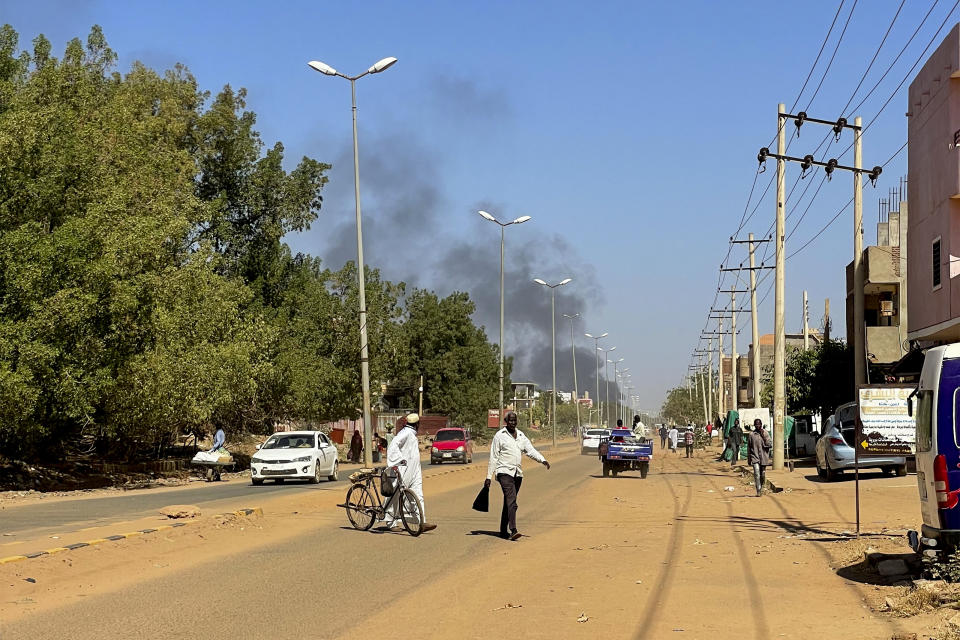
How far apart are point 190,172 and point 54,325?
819 inches

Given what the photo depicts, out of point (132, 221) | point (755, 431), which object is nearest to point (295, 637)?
point (755, 431)

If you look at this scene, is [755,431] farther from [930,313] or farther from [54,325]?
[54,325]

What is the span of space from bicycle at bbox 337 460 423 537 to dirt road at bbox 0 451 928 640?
1.27 feet

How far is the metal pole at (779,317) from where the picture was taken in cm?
3706

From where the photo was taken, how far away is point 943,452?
38.8ft

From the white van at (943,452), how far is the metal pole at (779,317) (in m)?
24.6

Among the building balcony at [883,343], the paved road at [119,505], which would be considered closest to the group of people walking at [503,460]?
the paved road at [119,505]

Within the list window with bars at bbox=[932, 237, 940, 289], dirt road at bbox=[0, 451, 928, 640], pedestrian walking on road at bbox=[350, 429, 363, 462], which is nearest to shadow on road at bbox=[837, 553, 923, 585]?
dirt road at bbox=[0, 451, 928, 640]

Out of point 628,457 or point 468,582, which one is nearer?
point 468,582

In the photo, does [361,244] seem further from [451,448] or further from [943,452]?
[943,452]

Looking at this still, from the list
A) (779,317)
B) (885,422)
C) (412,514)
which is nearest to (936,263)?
(885,422)

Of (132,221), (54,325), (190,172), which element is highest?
(190,172)

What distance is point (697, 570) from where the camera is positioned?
1391 centimetres

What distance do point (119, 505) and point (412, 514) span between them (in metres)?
10.4
